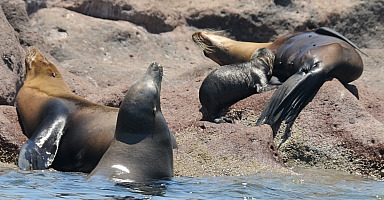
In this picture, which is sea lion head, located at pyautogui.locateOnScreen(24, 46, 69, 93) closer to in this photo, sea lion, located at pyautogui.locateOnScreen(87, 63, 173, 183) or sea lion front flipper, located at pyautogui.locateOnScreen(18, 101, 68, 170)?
sea lion front flipper, located at pyautogui.locateOnScreen(18, 101, 68, 170)

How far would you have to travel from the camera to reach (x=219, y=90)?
8.98 meters

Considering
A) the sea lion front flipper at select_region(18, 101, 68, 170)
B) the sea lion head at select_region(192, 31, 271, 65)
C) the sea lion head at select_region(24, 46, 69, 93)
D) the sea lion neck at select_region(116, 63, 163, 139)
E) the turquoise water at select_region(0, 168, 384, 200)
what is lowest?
the turquoise water at select_region(0, 168, 384, 200)

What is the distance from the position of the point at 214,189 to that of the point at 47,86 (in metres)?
3.18

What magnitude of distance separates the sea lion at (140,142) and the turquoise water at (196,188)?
0.55 feet

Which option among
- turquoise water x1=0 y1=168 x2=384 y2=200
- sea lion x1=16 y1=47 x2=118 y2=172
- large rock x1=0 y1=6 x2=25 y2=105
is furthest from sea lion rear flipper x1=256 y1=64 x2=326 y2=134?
large rock x1=0 y1=6 x2=25 y2=105

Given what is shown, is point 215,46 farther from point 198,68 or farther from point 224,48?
point 198,68

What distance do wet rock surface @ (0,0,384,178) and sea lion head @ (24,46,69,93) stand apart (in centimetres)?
26

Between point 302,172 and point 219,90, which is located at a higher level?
point 219,90

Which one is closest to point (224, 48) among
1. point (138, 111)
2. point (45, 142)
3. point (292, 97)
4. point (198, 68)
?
point (198, 68)

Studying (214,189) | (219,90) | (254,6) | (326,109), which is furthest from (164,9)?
(214,189)

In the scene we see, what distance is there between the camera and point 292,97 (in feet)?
27.4

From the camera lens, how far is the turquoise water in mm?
5387

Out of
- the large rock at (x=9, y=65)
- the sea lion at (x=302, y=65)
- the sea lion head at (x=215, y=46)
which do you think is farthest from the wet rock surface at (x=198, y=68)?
the sea lion head at (x=215, y=46)

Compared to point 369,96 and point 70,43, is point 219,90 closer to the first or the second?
point 369,96
